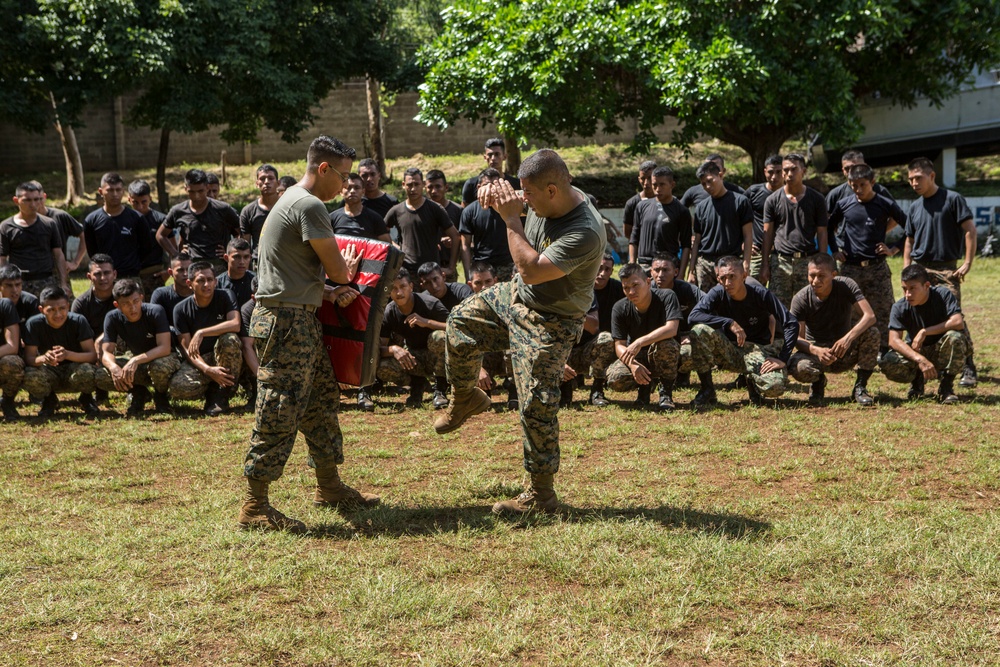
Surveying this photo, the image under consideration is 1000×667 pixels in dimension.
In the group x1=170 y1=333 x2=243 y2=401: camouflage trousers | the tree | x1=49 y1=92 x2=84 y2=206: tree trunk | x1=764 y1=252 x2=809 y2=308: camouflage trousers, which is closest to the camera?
x1=170 y1=333 x2=243 y2=401: camouflage trousers

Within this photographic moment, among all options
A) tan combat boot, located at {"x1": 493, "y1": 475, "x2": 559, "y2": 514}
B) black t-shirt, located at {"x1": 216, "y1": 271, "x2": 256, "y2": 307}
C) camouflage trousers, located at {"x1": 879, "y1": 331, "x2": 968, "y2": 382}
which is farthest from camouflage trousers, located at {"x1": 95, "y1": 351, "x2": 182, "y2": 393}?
camouflage trousers, located at {"x1": 879, "y1": 331, "x2": 968, "y2": 382}

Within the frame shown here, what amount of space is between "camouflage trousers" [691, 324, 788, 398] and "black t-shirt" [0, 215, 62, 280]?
21.2 ft

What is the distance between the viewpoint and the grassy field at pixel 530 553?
409 cm

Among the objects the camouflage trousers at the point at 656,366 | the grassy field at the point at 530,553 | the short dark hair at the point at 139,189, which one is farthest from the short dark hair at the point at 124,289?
the camouflage trousers at the point at 656,366

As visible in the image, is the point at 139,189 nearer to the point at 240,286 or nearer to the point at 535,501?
the point at 240,286

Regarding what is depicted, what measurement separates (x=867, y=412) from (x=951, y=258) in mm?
2161

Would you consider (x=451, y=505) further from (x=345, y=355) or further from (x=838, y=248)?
(x=838, y=248)

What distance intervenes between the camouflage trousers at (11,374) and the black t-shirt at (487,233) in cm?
430

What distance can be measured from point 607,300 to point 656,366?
36.9 inches

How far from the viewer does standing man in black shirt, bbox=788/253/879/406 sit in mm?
8445

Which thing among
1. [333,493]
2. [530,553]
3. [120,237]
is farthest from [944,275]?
[120,237]

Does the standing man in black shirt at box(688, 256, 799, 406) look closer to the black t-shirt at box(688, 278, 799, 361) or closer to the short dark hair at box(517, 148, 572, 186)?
the black t-shirt at box(688, 278, 799, 361)

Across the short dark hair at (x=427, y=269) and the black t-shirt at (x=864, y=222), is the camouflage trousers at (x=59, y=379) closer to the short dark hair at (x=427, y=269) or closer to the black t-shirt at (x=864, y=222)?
the short dark hair at (x=427, y=269)

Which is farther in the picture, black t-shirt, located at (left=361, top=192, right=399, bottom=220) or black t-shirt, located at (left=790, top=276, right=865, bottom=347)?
black t-shirt, located at (left=361, top=192, right=399, bottom=220)
